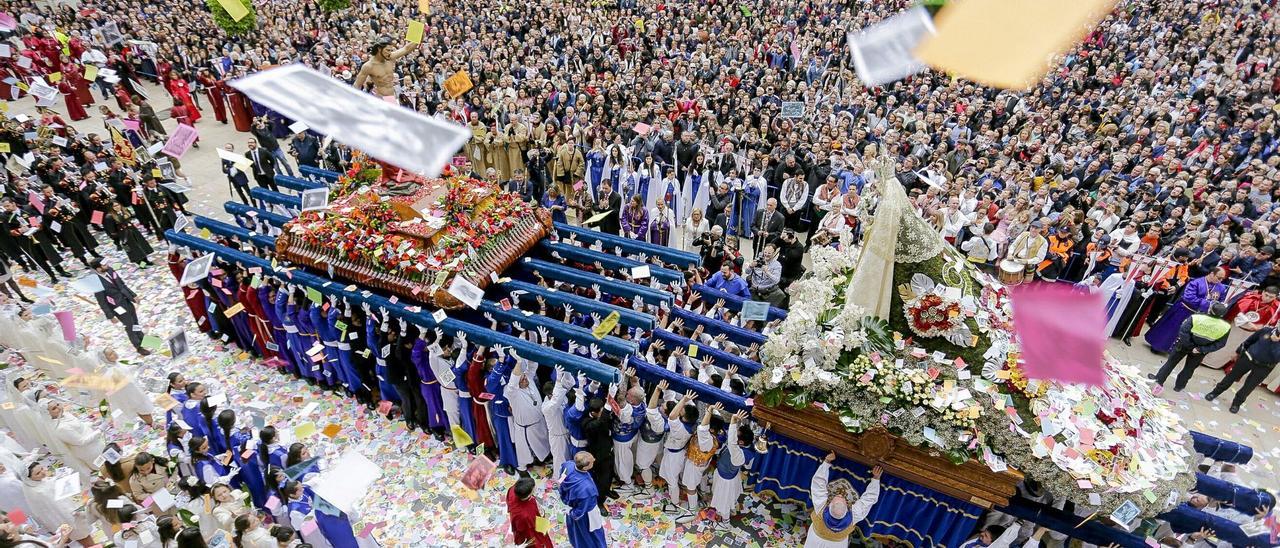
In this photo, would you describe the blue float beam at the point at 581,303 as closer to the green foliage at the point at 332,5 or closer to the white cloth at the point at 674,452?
the white cloth at the point at 674,452

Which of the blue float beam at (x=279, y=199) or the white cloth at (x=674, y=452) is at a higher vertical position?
the blue float beam at (x=279, y=199)

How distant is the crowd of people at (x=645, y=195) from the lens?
24.5 ft

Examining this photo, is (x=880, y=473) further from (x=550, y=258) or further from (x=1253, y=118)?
(x=1253, y=118)

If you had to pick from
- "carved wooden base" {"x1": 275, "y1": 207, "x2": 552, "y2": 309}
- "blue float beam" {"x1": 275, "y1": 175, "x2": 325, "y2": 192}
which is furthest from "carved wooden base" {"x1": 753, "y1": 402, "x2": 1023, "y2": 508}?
"blue float beam" {"x1": 275, "y1": 175, "x2": 325, "y2": 192}

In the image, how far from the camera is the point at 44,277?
12.6 meters

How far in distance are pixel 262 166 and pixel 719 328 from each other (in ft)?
39.8

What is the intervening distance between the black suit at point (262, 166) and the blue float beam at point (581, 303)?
28.3 ft

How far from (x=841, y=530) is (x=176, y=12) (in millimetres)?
32601

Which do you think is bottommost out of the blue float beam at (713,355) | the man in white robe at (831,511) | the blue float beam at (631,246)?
the man in white robe at (831,511)

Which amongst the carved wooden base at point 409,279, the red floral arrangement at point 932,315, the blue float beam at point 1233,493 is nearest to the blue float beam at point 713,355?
the red floral arrangement at point 932,315

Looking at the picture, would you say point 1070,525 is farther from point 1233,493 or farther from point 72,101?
point 72,101

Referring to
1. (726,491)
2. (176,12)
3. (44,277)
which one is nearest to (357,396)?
(726,491)

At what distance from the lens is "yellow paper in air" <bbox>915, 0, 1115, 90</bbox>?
4.19 meters

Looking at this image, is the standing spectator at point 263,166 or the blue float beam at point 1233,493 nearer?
the blue float beam at point 1233,493
